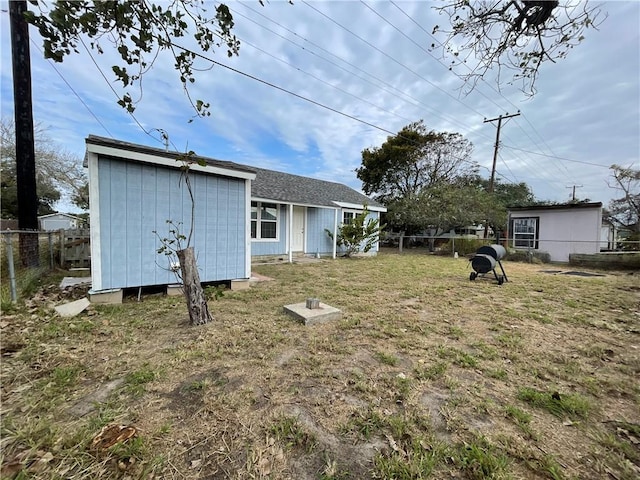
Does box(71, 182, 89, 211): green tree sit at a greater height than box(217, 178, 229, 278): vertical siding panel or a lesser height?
greater

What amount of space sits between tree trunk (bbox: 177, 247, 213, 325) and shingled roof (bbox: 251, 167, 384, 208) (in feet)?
19.7

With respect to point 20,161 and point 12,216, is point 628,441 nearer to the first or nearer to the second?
point 20,161

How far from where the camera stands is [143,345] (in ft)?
9.80

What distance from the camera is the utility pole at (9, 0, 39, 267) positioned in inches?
211

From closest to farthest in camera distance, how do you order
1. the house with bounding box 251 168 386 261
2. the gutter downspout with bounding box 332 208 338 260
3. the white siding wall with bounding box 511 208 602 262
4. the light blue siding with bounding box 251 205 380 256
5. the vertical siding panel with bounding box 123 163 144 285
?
the vertical siding panel with bounding box 123 163 144 285 → the house with bounding box 251 168 386 261 → the light blue siding with bounding box 251 205 380 256 → the white siding wall with bounding box 511 208 602 262 → the gutter downspout with bounding box 332 208 338 260

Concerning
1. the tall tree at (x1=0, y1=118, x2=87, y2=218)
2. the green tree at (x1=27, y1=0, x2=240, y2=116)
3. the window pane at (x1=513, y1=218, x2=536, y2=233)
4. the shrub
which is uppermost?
the tall tree at (x1=0, y1=118, x2=87, y2=218)

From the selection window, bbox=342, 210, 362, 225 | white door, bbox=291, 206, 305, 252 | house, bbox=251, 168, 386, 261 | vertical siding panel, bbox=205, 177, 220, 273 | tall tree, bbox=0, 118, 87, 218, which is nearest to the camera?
vertical siding panel, bbox=205, 177, 220, 273

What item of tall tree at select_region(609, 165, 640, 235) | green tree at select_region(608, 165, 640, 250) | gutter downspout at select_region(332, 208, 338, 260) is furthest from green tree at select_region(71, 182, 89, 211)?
tall tree at select_region(609, 165, 640, 235)

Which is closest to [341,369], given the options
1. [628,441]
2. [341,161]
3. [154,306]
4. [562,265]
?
[628,441]

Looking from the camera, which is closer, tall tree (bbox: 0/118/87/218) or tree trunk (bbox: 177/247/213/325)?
tree trunk (bbox: 177/247/213/325)

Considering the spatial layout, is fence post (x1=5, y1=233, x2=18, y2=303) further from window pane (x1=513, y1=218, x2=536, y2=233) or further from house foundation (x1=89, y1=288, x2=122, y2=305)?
window pane (x1=513, y1=218, x2=536, y2=233)

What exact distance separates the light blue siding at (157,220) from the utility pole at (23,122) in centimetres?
→ 268

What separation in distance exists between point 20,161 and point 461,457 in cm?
886

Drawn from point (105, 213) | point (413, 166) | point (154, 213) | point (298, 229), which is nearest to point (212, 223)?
point (154, 213)
